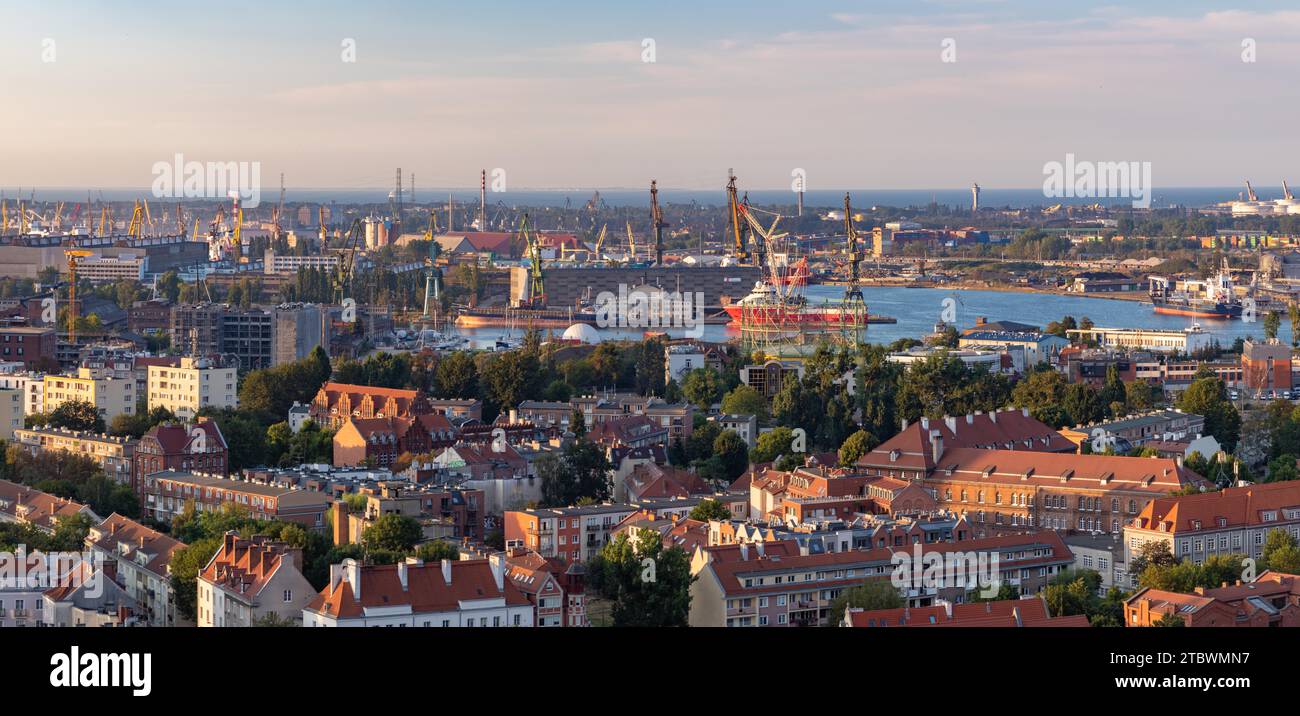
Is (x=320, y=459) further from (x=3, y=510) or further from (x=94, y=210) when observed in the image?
(x=94, y=210)

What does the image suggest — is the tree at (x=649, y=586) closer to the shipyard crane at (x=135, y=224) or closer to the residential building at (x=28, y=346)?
the residential building at (x=28, y=346)

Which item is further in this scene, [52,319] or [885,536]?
[52,319]

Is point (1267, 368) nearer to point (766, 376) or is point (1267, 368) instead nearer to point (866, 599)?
point (766, 376)

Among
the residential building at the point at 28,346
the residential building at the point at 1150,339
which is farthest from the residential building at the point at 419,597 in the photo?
the residential building at the point at 1150,339

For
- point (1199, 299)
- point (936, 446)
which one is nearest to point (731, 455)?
point (936, 446)

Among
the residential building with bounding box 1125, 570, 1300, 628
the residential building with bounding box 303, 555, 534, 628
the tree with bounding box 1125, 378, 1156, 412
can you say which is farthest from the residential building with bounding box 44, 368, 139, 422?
the residential building with bounding box 1125, 570, 1300, 628
